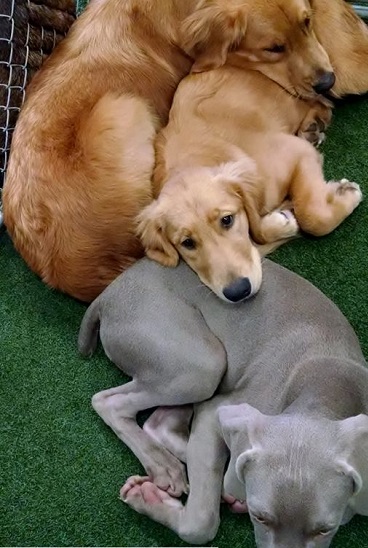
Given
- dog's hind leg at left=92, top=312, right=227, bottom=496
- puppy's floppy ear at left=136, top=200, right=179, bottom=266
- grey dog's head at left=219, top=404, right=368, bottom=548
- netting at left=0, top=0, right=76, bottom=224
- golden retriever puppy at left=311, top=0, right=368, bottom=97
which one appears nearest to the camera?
grey dog's head at left=219, top=404, right=368, bottom=548

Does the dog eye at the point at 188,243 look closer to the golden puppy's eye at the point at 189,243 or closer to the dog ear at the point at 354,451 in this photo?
the golden puppy's eye at the point at 189,243

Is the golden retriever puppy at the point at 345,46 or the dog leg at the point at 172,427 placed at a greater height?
the golden retriever puppy at the point at 345,46

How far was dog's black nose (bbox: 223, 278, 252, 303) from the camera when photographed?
2.62 metres

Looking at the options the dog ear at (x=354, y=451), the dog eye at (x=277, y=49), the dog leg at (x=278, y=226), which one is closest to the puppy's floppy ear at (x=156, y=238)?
the dog leg at (x=278, y=226)

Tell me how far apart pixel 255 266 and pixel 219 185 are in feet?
1.04

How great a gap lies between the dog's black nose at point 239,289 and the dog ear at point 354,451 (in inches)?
27.0

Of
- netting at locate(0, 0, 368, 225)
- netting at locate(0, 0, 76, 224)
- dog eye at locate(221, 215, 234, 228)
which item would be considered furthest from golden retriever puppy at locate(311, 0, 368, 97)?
netting at locate(0, 0, 76, 224)

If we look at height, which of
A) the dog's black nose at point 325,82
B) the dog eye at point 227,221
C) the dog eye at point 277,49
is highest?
the dog eye at point 277,49

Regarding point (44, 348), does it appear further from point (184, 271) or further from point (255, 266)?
point (255, 266)

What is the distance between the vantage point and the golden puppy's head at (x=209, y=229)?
266 cm

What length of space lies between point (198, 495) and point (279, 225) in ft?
3.40

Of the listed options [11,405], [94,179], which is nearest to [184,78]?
[94,179]

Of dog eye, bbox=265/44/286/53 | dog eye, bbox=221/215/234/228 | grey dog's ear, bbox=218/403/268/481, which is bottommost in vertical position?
grey dog's ear, bbox=218/403/268/481

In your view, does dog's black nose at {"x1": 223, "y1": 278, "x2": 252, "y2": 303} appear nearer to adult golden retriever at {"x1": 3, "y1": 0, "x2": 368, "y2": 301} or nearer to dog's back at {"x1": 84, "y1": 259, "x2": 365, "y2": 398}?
dog's back at {"x1": 84, "y1": 259, "x2": 365, "y2": 398}
